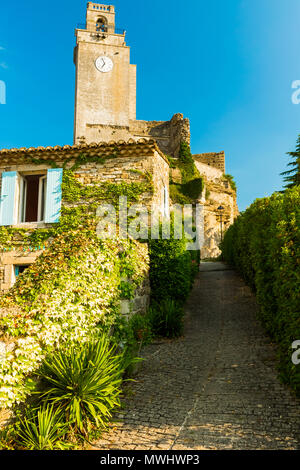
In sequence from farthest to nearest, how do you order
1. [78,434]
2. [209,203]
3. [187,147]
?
[209,203] < [187,147] < [78,434]

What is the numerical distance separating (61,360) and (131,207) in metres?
5.90

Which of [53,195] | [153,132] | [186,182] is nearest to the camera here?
[53,195]

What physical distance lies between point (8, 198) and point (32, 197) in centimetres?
75

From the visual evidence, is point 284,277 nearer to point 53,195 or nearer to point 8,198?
point 53,195

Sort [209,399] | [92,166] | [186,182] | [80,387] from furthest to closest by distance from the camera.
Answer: [186,182]
[92,166]
[209,399]
[80,387]

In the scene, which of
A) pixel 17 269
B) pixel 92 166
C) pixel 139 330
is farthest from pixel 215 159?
pixel 139 330

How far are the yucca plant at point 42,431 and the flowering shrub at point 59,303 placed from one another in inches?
10.7

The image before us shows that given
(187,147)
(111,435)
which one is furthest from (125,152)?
(187,147)

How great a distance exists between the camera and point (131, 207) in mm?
9266

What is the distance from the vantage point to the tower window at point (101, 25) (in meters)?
27.6

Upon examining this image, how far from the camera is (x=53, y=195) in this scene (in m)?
9.54

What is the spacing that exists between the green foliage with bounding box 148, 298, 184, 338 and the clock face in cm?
2370

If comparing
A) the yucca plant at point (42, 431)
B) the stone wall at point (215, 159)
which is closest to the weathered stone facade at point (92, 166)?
the yucca plant at point (42, 431)
